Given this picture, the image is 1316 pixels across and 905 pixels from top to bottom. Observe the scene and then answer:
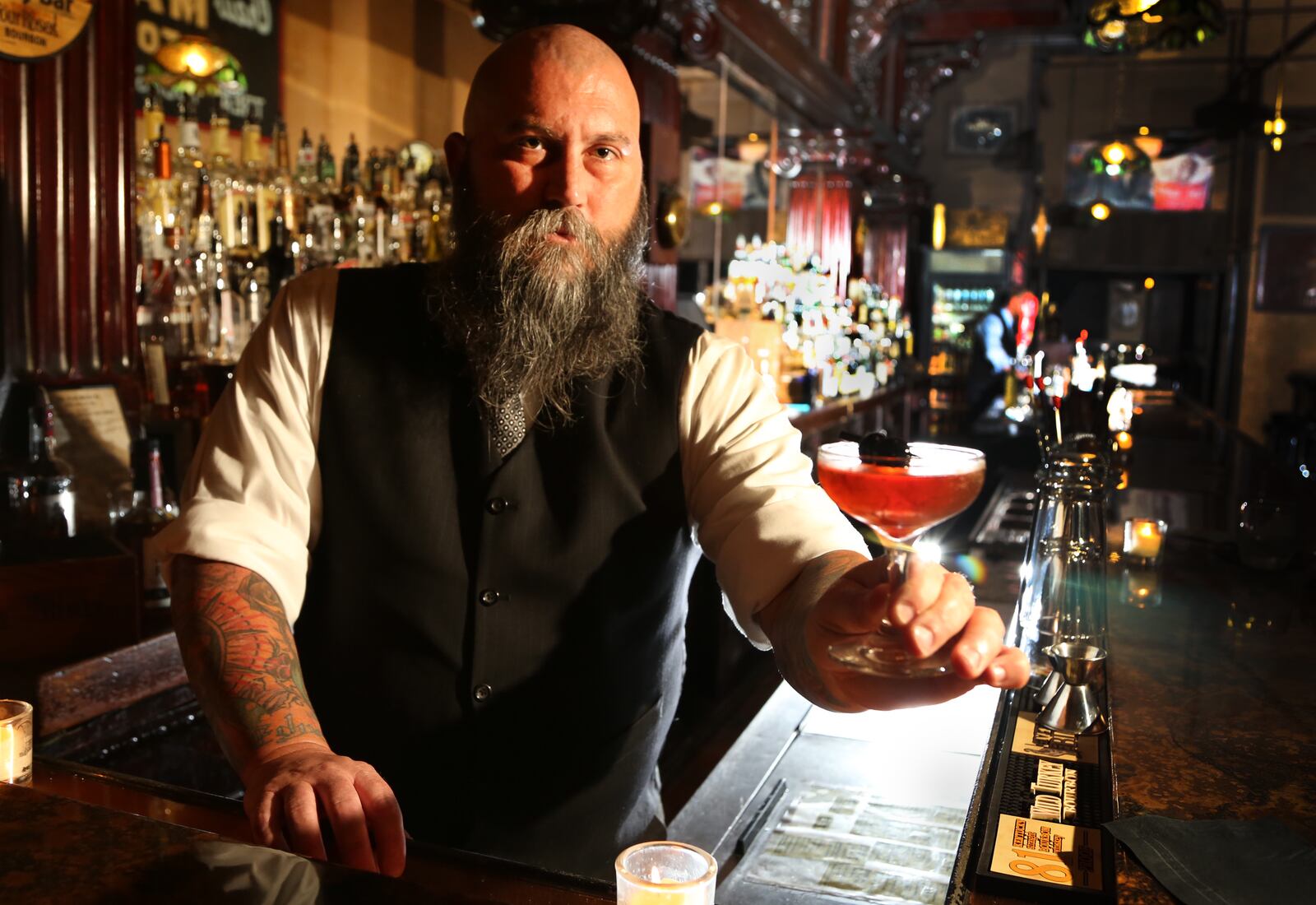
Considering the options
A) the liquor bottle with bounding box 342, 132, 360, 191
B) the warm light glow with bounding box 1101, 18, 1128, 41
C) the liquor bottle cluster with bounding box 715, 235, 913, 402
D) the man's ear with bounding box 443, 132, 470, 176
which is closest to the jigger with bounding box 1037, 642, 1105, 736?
the man's ear with bounding box 443, 132, 470, 176

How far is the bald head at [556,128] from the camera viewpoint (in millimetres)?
1582

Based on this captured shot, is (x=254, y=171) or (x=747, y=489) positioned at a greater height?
(x=254, y=171)

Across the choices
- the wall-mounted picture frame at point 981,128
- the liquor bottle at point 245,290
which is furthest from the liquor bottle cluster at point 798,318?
the wall-mounted picture frame at point 981,128

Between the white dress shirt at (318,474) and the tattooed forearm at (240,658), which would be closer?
the tattooed forearm at (240,658)

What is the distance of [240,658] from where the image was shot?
4.26ft

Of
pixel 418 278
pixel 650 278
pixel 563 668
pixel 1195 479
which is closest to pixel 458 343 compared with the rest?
pixel 418 278

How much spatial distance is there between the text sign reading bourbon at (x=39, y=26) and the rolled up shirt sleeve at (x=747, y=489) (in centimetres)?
184

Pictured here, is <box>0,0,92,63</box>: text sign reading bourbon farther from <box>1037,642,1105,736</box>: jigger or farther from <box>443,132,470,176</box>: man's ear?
<box>1037,642,1105,736</box>: jigger

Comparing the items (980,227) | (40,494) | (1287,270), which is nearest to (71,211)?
(40,494)

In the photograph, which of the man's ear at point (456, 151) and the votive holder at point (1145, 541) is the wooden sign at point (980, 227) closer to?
the votive holder at point (1145, 541)

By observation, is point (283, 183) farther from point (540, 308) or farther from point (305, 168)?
point (540, 308)

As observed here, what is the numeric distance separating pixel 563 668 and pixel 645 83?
329 cm

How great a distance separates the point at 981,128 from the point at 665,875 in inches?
543

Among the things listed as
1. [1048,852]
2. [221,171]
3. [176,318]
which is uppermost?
[221,171]
